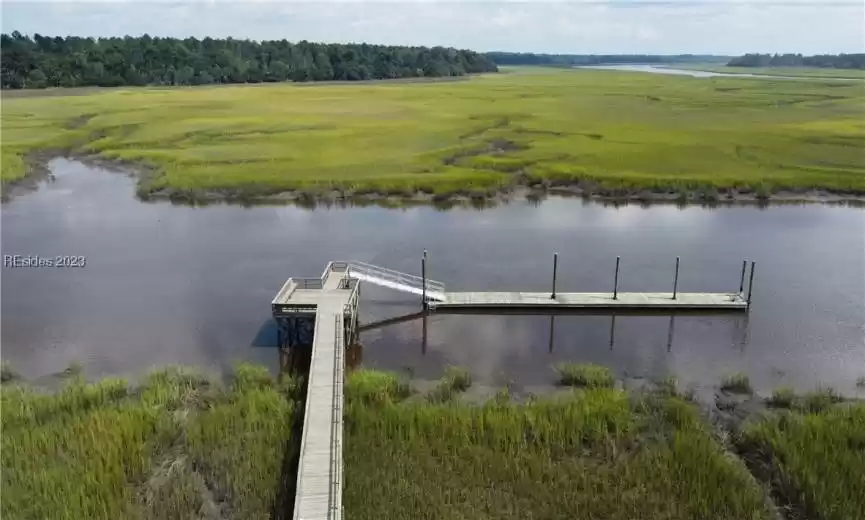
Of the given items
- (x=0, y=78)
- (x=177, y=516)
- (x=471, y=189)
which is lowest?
(x=177, y=516)

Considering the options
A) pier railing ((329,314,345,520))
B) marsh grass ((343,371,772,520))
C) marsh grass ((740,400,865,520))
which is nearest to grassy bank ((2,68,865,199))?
pier railing ((329,314,345,520))

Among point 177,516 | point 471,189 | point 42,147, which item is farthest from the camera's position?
point 42,147

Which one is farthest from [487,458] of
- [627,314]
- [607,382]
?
[627,314]

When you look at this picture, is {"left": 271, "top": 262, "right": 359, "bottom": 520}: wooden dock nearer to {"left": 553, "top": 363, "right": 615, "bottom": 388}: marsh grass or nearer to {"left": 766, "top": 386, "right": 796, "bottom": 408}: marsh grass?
{"left": 553, "top": 363, "right": 615, "bottom": 388}: marsh grass

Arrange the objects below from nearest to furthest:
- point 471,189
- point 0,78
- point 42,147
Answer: point 471,189
point 42,147
point 0,78

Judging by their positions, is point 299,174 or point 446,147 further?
point 446,147

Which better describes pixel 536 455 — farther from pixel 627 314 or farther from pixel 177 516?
pixel 627 314
